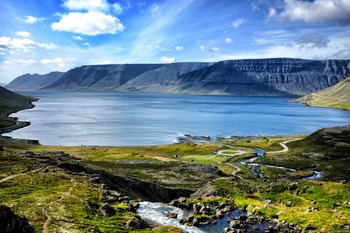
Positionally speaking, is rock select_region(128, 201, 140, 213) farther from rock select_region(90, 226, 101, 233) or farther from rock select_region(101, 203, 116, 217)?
rock select_region(90, 226, 101, 233)

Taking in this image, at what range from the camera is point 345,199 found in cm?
6003

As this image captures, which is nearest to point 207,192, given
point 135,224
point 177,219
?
point 177,219

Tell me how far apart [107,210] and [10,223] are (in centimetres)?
1887

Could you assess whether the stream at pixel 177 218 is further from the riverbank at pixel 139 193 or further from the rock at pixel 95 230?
the rock at pixel 95 230

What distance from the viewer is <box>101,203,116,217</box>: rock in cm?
5283

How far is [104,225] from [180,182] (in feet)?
183

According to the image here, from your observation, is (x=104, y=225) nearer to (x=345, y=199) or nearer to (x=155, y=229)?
(x=155, y=229)

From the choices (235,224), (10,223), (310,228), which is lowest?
(235,224)

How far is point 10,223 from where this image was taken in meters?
36.0

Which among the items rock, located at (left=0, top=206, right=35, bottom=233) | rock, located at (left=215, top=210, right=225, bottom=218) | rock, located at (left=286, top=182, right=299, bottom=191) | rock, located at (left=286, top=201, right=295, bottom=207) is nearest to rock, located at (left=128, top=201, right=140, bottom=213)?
rock, located at (left=215, top=210, right=225, bottom=218)

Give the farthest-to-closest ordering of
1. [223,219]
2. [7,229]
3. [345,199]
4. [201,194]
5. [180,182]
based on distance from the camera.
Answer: [180,182] → [201,194] → [345,199] → [223,219] → [7,229]

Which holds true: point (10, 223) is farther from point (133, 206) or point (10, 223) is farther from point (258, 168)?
point (258, 168)

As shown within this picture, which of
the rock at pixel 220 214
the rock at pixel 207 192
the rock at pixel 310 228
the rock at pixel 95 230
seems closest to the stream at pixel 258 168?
the rock at pixel 207 192

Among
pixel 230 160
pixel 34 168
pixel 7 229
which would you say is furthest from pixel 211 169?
pixel 7 229
